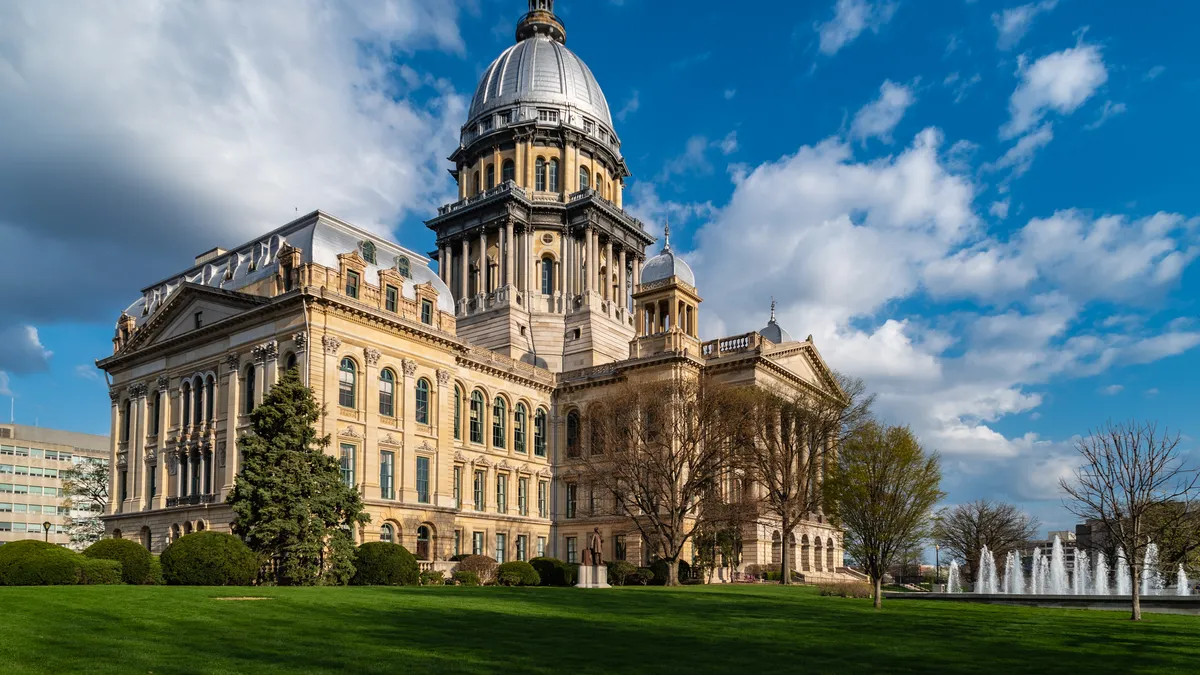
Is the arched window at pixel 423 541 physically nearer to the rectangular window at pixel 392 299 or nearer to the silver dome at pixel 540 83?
the rectangular window at pixel 392 299

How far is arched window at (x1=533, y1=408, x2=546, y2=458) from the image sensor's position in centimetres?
7188

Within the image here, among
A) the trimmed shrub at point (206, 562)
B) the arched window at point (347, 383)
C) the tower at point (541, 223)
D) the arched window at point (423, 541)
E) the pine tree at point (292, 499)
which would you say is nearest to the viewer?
the trimmed shrub at point (206, 562)

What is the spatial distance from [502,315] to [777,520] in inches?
1094

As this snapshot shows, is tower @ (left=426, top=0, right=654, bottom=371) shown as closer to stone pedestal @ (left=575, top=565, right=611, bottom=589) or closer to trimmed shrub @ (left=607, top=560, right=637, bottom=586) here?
trimmed shrub @ (left=607, top=560, right=637, bottom=586)

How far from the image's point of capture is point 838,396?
6316 centimetres

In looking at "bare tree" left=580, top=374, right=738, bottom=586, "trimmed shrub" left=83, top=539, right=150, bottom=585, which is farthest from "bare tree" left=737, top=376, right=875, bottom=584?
"trimmed shrub" left=83, top=539, right=150, bottom=585

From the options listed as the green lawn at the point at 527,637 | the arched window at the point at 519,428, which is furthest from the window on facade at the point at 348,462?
the green lawn at the point at 527,637

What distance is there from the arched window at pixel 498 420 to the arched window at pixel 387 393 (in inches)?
476

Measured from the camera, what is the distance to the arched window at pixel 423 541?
56.2 meters

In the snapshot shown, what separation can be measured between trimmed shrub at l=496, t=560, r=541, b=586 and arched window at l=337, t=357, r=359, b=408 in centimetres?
1349

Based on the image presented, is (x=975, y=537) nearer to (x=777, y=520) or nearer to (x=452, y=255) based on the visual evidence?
(x=777, y=520)

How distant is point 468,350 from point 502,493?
10792 mm

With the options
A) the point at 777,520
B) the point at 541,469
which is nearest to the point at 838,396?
the point at 777,520

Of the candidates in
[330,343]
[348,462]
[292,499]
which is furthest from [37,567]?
[330,343]
